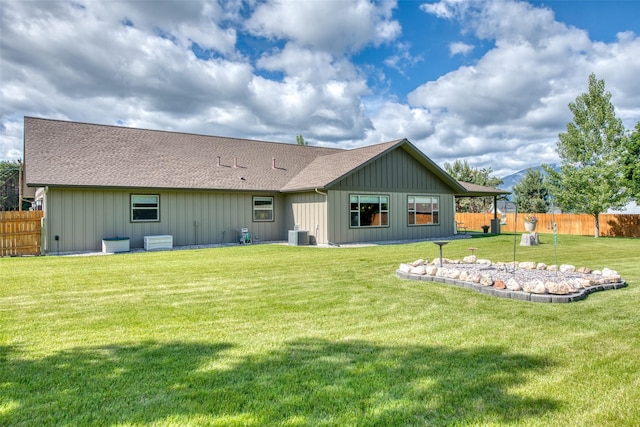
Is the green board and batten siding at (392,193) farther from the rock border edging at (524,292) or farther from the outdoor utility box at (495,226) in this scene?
the rock border edging at (524,292)

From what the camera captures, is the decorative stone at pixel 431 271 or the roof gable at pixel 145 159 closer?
the decorative stone at pixel 431 271

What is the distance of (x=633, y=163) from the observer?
1994 cm

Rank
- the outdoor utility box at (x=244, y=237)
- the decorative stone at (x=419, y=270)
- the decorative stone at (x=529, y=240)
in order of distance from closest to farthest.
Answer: the decorative stone at (x=419, y=270) → the decorative stone at (x=529, y=240) → the outdoor utility box at (x=244, y=237)

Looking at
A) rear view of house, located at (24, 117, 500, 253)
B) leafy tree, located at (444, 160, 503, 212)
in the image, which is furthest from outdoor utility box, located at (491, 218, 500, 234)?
leafy tree, located at (444, 160, 503, 212)

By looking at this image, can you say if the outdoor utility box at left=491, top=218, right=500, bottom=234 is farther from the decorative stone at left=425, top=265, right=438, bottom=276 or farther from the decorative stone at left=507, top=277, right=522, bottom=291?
the decorative stone at left=507, top=277, right=522, bottom=291

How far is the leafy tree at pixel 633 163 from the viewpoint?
1955 centimetres

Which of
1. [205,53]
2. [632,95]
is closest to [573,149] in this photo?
[632,95]

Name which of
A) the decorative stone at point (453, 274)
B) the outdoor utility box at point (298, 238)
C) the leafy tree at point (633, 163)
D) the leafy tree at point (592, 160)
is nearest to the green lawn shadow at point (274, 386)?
the decorative stone at point (453, 274)

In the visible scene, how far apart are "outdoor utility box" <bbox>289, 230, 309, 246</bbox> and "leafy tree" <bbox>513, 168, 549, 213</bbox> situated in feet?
108

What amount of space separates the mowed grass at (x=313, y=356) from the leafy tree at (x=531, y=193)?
3731 centimetres

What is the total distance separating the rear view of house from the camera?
14062 mm

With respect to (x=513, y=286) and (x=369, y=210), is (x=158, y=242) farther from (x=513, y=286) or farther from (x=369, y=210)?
(x=513, y=286)

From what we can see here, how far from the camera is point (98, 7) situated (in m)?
10.5

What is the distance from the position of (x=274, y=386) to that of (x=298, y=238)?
13.2 metres
